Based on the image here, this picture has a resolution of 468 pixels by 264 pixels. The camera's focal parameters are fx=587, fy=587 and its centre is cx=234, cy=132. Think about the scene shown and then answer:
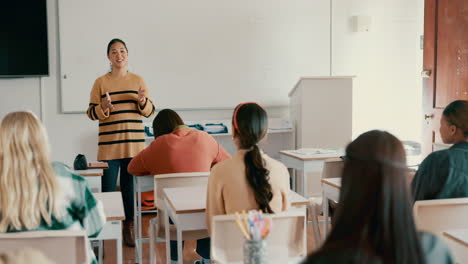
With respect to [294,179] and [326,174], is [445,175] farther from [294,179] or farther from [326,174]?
[294,179]

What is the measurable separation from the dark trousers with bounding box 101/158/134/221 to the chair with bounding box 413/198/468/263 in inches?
103

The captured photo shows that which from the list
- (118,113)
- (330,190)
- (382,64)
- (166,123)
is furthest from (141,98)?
(382,64)

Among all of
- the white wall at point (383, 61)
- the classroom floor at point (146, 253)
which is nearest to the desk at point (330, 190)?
the classroom floor at point (146, 253)

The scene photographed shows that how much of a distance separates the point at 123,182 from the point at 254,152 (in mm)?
2250

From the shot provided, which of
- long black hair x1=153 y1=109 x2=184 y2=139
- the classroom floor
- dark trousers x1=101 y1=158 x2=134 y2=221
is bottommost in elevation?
the classroom floor

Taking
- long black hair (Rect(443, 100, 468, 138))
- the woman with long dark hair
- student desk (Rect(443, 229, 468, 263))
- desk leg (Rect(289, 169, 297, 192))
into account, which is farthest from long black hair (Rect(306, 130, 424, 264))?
desk leg (Rect(289, 169, 297, 192))

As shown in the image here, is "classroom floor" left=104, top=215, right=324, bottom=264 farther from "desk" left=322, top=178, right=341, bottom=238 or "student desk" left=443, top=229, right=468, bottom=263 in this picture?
"student desk" left=443, top=229, right=468, bottom=263

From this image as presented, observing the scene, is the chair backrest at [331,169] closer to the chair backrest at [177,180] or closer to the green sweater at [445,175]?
the chair backrest at [177,180]

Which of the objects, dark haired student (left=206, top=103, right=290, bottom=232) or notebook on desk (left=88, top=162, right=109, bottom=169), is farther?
notebook on desk (left=88, top=162, right=109, bottom=169)

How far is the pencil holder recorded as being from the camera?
184 centimetres

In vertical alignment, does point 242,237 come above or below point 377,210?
below

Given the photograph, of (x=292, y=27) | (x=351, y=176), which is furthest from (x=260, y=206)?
(x=292, y=27)

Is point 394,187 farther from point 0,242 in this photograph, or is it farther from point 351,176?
point 0,242

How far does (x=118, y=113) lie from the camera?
4.60 m
